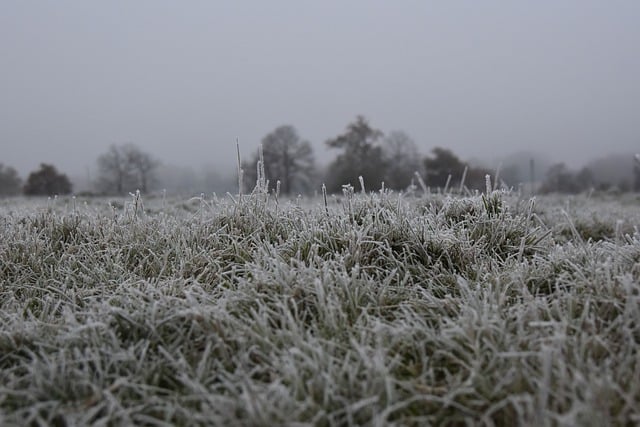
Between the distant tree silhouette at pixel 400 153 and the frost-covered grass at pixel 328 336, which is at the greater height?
the distant tree silhouette at pixel 400 153

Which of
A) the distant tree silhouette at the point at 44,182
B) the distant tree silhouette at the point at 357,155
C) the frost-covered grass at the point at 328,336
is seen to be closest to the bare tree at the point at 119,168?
the distant tree silhouette at the point at 44,182

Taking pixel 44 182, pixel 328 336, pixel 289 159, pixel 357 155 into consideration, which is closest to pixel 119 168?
pixel 44 182

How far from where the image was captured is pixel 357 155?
33.5 meters

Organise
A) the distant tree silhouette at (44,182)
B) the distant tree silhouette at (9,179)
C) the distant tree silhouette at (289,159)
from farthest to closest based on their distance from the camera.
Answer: the distant tree silhouette at (9,179) < the distant tree silhouette at (289,159) < the distant tree silhouette at (44,182)

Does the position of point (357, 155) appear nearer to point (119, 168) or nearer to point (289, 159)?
point (289, 159)

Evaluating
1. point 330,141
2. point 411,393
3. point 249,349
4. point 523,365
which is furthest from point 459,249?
point 330,141

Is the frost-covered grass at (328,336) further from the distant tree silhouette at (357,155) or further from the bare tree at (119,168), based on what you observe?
the bare tree at (119,168)

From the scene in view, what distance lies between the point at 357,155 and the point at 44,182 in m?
23.0

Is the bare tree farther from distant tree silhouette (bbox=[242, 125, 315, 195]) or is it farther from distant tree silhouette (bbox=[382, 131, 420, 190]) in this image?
distant tree silhouette (bbox=[382, 131, 420, 190])

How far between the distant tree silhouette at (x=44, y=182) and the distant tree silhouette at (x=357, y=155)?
19.6 metres

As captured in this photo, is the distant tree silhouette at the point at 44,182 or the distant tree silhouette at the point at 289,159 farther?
the distant tree silhouette at the point at 289,159

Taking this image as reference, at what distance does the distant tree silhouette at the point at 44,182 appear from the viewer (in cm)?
2945

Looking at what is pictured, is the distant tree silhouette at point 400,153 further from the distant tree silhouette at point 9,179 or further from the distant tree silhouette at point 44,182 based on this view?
the distant tree silhouette at point 9,179

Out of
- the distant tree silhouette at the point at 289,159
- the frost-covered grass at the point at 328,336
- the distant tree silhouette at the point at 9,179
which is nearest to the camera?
Result: the frost-covered grass at the point at 328,336
